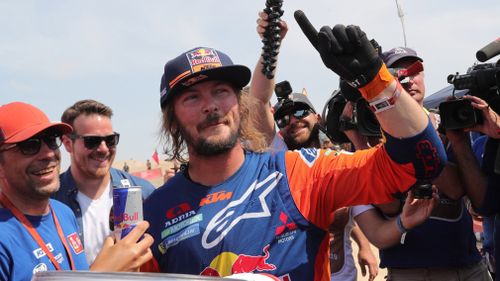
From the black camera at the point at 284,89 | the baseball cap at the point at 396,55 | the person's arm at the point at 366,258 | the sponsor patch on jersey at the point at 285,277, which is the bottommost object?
the person's arm at the point at 366,258

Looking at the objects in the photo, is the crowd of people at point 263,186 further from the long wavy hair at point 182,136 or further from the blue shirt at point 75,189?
the blue shirt at point 75,189

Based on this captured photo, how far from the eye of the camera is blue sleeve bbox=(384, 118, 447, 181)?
177 cm

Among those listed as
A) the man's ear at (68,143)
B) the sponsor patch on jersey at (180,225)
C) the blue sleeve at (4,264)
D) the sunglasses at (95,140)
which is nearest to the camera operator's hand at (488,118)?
the sponsor patch on jersey at (180,225)

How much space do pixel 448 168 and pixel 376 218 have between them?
0.50m

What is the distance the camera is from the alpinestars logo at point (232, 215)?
2.06 metres

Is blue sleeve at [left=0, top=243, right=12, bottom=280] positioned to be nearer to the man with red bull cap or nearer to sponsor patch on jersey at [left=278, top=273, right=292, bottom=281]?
the man with red bull cap

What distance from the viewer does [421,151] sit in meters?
1.78

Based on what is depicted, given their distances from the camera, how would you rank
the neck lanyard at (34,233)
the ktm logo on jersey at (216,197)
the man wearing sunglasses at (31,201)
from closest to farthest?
the ktm logo on jersey at (216,197) → the man wearing sunglasses at (31,201) → the neck lanyard at (34,233)

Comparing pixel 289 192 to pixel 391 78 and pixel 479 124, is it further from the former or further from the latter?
pixel 479 124

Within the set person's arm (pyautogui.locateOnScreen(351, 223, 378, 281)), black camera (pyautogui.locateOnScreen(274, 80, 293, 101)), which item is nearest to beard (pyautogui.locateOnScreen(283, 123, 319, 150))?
black camera (pyautogui.locateOnScreen(274, 80, 293, 101))

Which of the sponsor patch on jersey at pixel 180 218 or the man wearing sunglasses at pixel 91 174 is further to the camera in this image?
the man wearing sunglasses at pixel 91 174

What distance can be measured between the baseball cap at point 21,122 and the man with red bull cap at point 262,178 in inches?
40.0

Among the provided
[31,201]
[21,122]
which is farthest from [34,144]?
[31,201]

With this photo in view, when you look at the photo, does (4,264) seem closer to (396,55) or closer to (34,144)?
(34,144)
